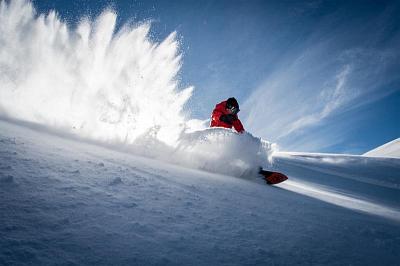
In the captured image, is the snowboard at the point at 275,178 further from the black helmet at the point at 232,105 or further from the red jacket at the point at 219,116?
the black helmet at the point at 232,105

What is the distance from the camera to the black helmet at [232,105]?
26.9ft

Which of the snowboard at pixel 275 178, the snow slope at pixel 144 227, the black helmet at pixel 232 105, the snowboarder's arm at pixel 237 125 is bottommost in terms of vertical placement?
the snow slope at pixel 144 227

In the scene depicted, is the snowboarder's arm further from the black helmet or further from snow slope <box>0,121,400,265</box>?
snow slope <box>0,121,400,265</box>

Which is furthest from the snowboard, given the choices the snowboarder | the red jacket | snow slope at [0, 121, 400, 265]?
snow slope at [0, 121, 400, 265]

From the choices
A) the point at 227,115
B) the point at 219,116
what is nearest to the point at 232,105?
the point at 227,115

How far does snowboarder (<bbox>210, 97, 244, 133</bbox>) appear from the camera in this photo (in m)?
8.06

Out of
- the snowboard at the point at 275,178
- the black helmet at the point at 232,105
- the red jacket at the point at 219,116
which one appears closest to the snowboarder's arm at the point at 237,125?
the red jacket at the point at 219,116

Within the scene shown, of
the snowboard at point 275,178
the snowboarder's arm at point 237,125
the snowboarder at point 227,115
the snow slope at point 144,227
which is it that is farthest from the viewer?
the snowboarder's arm at point 237,125

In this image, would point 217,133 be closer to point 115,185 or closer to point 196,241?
point 115,185

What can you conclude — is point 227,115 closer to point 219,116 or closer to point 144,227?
point 219,116

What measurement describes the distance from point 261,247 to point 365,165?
16.0 m

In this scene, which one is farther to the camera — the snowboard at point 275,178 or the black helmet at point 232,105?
the black helmet at point 232,105

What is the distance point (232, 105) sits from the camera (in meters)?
8.26

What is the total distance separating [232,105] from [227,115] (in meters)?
0.42
